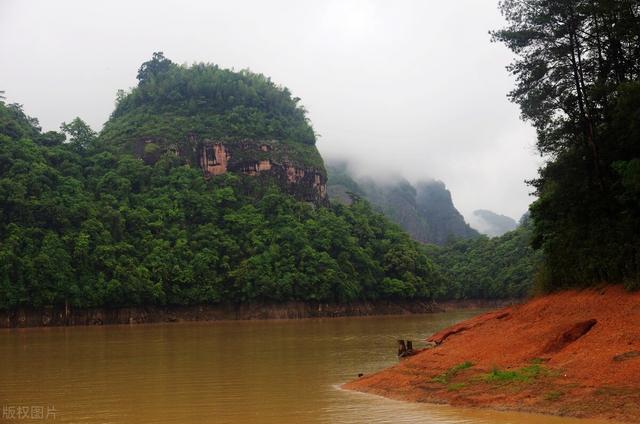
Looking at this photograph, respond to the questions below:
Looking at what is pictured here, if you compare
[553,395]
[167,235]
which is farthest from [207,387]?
[167,235]

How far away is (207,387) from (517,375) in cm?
911

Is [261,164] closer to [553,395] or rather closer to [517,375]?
[517,375]

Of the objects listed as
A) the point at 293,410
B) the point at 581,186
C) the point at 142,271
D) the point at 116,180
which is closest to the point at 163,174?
the point at 116,180

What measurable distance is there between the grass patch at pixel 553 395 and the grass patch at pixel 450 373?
10.5 ft

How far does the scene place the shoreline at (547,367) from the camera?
40.9ft

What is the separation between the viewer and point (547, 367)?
14.9 m

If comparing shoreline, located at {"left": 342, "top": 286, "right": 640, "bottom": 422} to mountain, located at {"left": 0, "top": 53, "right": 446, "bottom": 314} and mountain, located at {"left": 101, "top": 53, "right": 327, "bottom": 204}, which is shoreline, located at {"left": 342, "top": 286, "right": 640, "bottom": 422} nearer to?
mountain, located at {"left": 0, "top": 53, "right": 446, "bottom": 314}

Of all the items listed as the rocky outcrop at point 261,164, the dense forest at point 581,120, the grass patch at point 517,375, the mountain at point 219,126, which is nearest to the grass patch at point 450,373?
the grass patch at point 517,375

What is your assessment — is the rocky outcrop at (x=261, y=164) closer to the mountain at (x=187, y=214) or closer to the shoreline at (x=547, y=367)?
the mountain at (x=187, y=214)

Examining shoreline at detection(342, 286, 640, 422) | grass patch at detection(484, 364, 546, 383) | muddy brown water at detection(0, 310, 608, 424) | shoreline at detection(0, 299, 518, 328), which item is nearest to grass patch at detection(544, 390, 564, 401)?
shoreline at detection(342, 286, 640, 422)

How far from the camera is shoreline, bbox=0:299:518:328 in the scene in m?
62.9

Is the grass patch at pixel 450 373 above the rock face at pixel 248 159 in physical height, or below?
below

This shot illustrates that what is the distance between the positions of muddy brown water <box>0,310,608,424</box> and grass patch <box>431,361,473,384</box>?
72.3 inches

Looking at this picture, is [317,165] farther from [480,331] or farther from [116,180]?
[480,331]
